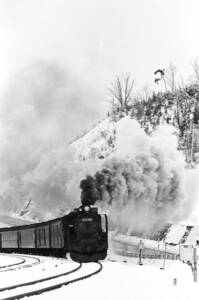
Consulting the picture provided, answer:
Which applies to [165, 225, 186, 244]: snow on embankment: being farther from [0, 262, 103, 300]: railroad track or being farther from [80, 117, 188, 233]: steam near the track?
[0, 262, 103, 300]: railroad track

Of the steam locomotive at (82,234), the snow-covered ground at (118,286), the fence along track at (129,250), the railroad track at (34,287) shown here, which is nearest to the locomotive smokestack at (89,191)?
the steam locomotive at (82,234)

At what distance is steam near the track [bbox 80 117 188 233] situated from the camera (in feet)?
115

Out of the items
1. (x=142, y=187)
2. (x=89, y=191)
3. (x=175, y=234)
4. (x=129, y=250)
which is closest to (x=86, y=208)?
(x=89, y=191)

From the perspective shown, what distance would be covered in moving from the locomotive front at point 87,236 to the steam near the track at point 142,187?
8.48 m

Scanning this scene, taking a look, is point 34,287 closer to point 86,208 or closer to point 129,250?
point 86,208

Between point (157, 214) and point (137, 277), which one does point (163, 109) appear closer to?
point (157, 214)

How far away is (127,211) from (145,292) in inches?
1098

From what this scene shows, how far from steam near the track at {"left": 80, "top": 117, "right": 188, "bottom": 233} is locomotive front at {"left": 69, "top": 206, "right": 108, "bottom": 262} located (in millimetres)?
8475

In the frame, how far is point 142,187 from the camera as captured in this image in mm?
38250

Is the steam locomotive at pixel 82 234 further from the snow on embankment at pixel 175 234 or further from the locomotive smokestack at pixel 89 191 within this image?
the snow on embankment at pixel 175 234

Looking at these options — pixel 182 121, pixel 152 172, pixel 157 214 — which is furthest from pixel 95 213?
pixel 182 121

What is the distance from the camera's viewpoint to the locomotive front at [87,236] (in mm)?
23344

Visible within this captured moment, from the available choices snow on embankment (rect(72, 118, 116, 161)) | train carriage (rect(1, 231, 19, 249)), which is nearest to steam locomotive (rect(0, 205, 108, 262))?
train carriage (rect(1, 231, 19, 249))

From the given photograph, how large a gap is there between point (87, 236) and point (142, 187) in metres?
15.2
